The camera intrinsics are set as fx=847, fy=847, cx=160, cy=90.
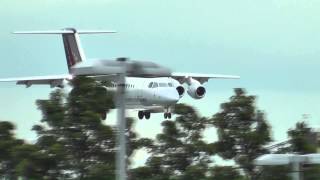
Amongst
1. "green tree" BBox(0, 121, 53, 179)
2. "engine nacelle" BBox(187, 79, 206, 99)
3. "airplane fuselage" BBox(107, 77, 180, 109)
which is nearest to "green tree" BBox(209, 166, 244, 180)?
"green tree" BBox(0, 121, 53, 179)

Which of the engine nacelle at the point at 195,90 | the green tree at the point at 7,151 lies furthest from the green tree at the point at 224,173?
the engine nacelle at the point at 195,90

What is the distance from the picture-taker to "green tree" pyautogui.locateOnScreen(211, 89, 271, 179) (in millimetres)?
12516

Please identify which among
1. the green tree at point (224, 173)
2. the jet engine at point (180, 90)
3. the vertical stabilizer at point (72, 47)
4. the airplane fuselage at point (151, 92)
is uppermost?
the vertical stabilizer at point (72, 47)

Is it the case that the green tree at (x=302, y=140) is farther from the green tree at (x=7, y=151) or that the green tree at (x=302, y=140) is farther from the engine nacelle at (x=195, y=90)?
the engine nacelle at (x=195, y=90)

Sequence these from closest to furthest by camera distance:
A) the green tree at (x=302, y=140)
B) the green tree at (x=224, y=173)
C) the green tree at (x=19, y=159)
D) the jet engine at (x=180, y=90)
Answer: the green tree at (x=224, y=173), the green tree at (x=19, y=159), the green tree at (x=302, y=140), the jet engine at (x=180, y=90)

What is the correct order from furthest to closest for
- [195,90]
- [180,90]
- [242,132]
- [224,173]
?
[180,90]
[195,90]
[242,132]
[224,173]

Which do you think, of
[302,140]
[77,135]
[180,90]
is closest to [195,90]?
[180,90]

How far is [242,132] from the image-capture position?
41.8 feet

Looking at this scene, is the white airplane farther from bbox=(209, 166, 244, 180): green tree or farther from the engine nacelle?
bbox=(209, 166, 244, 180): green tree

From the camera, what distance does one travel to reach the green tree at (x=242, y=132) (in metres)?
12.5

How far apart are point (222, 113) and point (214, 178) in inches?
60.2

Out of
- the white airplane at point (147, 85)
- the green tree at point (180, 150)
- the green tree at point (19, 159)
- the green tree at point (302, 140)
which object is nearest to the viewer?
the green tree at point (19, 159)

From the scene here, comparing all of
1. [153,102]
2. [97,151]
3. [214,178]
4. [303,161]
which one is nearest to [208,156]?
[214,178]

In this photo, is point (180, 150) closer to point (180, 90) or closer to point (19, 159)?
point (19, 159)
